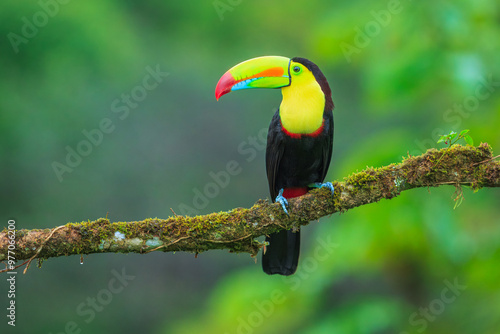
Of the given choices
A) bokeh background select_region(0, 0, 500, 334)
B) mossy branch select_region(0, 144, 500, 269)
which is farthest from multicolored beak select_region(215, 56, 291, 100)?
bokeh background select_region(0, 0, 500, 334)

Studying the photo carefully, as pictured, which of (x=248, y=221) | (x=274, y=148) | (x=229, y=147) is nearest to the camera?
(x=248, y=221)

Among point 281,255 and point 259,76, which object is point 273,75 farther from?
point 281,255

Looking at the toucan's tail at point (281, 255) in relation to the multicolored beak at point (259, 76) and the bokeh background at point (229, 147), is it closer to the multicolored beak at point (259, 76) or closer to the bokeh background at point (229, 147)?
the bokeh background at point (229, 147)

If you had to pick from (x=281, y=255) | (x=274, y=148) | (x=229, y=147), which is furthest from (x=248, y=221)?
(x=229, y=147)

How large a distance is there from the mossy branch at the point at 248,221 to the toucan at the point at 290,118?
0.48 m

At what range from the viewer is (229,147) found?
8.70m

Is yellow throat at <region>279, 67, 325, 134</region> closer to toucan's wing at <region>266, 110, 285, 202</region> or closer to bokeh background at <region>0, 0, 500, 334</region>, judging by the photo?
toucan's wing at <region>266, 110, 285, 202</region>

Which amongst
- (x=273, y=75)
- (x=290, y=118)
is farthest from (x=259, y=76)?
(x=290, y=118)

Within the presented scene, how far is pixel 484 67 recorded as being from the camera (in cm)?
460

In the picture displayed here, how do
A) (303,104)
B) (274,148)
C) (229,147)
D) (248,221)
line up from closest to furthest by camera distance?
(248,221) < (303,104) < (274,148) < (229,147)

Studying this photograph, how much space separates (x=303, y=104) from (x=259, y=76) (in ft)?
1.10

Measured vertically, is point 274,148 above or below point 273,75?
below

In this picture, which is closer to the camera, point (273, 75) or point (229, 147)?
point (273, 75)

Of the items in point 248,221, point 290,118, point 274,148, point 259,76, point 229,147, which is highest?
point 229,147
